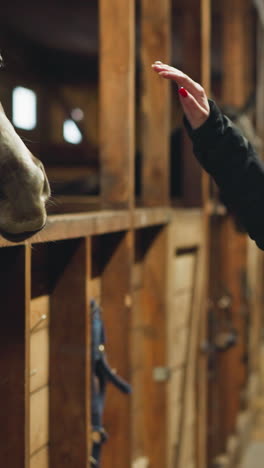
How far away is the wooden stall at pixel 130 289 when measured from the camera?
7.04ft

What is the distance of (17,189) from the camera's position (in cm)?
135

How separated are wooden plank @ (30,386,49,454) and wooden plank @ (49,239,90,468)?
2 cm

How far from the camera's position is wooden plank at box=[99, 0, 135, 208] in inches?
107

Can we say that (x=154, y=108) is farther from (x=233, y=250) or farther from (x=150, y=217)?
(x=233, y=250)

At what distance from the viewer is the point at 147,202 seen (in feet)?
11.1

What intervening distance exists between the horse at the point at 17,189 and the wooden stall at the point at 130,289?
243 millimetres

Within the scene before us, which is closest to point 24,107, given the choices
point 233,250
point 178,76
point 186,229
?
point 233,250

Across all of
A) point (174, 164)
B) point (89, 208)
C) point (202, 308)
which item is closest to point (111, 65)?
point (89, 208)

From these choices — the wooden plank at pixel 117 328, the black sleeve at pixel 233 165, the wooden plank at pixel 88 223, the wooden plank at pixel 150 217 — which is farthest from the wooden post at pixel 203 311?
the black sleeve at pixel 233 165

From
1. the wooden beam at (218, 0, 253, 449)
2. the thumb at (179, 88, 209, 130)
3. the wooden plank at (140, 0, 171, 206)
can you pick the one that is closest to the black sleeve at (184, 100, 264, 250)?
the thumb at (179, 88, 209, 130)

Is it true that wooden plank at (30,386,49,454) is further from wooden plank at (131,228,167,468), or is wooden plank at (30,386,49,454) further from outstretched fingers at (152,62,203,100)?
wooden plank at (131,228,167,468)

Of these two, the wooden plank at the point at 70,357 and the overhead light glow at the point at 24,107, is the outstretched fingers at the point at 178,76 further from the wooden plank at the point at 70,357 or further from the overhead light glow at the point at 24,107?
Answer: the overhead light glow at the point at 24,107

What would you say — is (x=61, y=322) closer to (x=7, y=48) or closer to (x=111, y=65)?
(x=111, y=65)

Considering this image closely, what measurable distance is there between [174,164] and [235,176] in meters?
4.43
